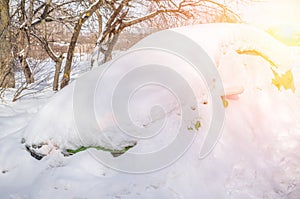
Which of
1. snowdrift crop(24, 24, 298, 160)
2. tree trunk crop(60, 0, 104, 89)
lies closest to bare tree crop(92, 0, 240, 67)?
tree trunk crop(60, 0, 104, 89)

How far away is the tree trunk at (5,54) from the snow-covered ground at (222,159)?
176 cm

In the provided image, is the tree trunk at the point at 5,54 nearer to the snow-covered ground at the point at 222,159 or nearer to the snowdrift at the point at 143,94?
the snow-covered ground at the point at 222,159

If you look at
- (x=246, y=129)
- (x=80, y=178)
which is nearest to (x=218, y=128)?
(x=246, y=129)

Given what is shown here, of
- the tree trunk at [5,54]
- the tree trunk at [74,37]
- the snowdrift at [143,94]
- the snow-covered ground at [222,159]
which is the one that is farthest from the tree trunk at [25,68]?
the snowdrift at [143,94]

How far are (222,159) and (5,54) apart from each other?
5.04 meters

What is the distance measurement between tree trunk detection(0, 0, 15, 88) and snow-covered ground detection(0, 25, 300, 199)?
1.76 meters

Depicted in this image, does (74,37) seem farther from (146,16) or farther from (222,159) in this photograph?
(222,159)

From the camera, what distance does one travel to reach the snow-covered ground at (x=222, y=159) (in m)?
2.07

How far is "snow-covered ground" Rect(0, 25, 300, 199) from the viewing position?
81.5 inches

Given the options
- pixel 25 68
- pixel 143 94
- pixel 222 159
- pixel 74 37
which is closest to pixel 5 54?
pixel 25 68

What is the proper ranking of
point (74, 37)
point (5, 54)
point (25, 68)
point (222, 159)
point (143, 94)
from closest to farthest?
point (222, 159) → point (143, 94) → point (5, 54) → point (25, 68) → point (74, 37)

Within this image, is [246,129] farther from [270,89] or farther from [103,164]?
[103,164]

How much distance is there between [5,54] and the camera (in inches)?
215

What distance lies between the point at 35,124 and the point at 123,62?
1124 mm
